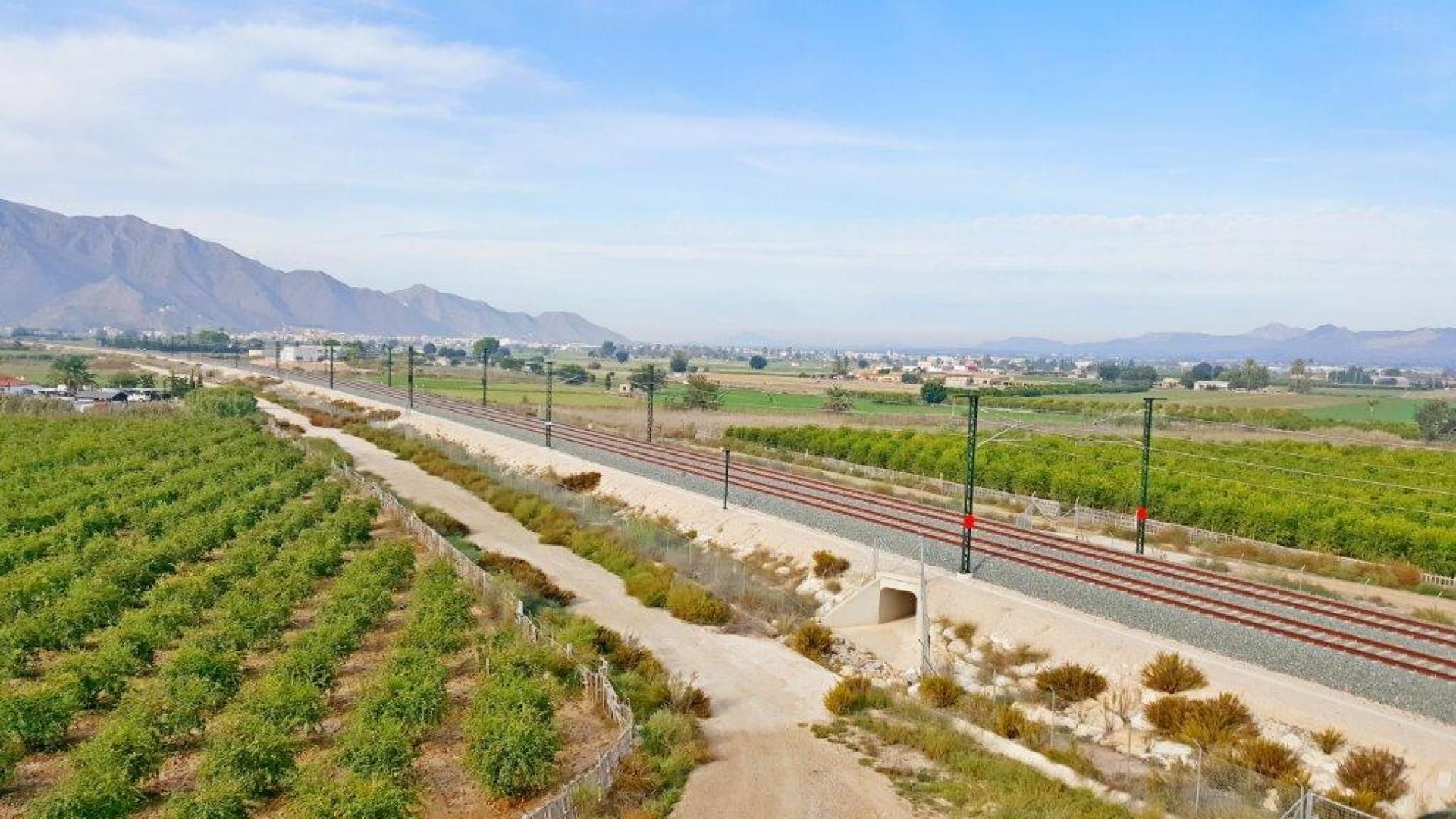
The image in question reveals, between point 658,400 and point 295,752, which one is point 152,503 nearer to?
point 295,752

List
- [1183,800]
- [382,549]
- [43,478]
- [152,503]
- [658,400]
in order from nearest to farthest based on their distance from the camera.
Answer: [1183,800] → [382,549] → [152,503] → [43,478] → [658,400]

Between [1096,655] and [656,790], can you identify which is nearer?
[656,790]

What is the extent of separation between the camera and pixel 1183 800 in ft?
57.2

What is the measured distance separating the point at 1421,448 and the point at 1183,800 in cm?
7174

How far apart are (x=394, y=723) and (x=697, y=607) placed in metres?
12.7

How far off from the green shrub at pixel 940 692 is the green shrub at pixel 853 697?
0.96 meters

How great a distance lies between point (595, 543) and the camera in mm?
38531

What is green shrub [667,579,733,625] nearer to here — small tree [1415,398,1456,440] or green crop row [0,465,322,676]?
green crop row [0,465,322,676]

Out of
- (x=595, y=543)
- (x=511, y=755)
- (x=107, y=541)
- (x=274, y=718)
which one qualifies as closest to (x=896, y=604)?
(x=595, y=543)

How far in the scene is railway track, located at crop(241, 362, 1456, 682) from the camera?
2412 centimetres

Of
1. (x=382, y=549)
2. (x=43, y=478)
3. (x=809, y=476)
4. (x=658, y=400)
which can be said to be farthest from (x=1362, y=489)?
(x=658, y=400)

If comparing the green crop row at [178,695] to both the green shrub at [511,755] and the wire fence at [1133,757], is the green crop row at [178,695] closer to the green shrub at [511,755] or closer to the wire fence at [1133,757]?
the green shrub at [511,755]

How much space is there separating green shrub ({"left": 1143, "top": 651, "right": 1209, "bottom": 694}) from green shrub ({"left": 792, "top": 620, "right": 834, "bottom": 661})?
808 centimetres

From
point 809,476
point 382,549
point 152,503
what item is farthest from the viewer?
point 809,476
